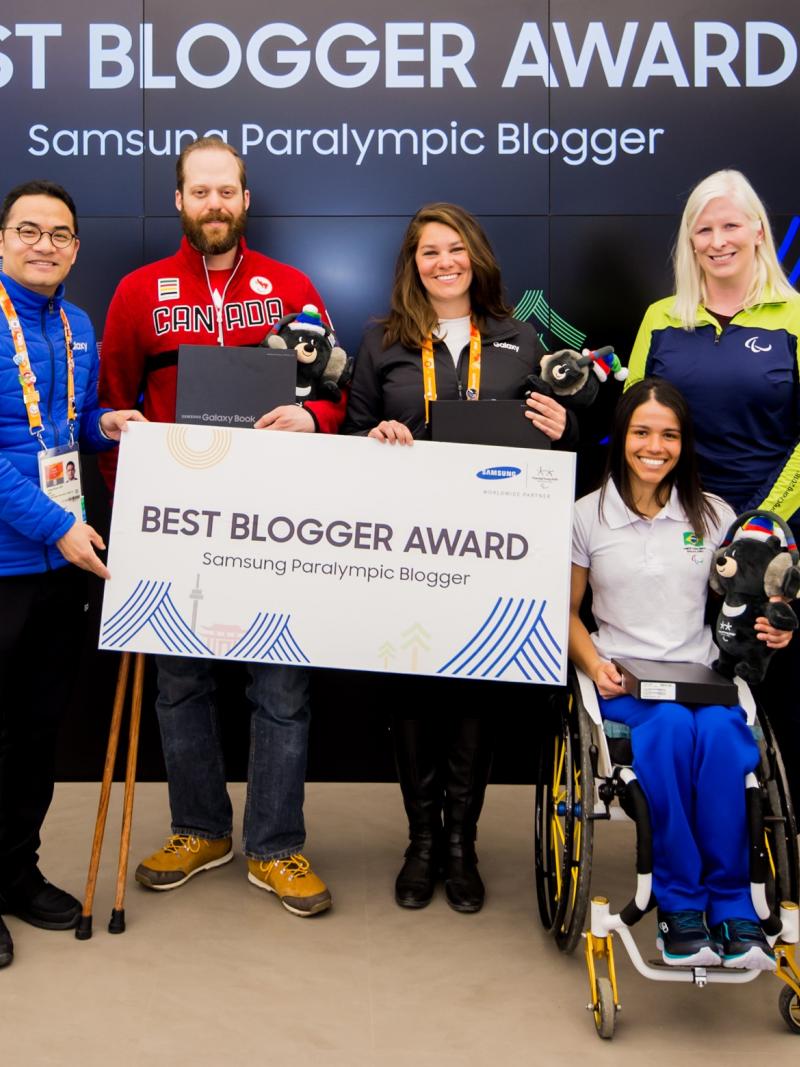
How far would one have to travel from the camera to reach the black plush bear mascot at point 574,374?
270cm

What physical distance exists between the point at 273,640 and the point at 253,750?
401mm

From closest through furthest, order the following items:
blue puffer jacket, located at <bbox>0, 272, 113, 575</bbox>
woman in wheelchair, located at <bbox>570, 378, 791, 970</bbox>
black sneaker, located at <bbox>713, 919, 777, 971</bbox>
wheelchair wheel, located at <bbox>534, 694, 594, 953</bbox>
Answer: black sneaker, located at <bbox>713, 919, 777, 971</bbox>
woman in wheelchair, located at <bbox>570, 378, 791, 970</bbox>
wheelchair wheel, located at <bbox>534, 694, 594, 953</bbox>
blue puffer jacket, located at <bbox>0, 272, 113, 575</bbox>

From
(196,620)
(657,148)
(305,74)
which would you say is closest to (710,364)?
(657,148)

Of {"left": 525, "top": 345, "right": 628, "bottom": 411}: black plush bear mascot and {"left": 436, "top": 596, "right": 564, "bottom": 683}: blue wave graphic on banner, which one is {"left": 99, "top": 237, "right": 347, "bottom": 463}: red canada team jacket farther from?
{"left": 436, "top": 596, "right": 564, "bottom": 683}: blue wave graphic on banner

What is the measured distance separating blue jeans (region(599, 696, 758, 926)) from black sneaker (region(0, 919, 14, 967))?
4.89 ft

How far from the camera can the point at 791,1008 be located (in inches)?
88.7

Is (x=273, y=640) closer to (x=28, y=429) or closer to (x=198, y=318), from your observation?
(x=28, y=429)

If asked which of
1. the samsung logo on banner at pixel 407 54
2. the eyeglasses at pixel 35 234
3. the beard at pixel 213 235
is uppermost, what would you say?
the samsung logo on banner at pixel 407 54

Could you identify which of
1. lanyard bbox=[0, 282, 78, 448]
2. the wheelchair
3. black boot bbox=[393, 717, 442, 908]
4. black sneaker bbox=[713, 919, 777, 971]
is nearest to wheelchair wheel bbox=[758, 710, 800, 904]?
the wheelchair

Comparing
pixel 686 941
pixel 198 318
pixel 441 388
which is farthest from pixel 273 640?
pixel 686 941

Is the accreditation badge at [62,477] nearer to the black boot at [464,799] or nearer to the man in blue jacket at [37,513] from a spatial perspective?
the man in blue jacket at [37,513]

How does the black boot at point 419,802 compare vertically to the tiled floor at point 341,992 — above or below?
above

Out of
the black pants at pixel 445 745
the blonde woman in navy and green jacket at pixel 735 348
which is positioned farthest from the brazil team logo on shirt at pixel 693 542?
the black pants at pixel 445 745

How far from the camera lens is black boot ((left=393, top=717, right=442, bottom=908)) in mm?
2824
